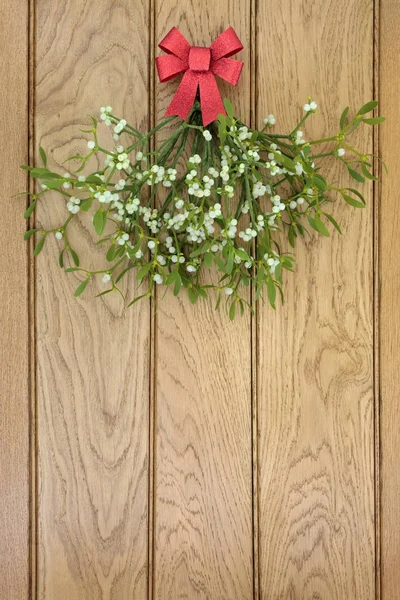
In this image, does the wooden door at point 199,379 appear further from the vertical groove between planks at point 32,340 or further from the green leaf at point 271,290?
the green leaf at point 271,290

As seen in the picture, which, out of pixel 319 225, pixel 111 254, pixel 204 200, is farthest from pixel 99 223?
pixel 319 225

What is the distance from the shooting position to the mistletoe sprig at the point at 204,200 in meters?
1.04

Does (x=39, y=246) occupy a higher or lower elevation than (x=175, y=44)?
lower

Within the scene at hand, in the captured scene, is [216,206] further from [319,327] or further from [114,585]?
[114,585]

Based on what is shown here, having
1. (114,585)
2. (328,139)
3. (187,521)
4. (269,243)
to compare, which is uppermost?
(328,139)

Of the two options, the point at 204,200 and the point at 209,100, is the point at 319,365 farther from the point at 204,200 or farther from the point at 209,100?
the point at 209,100

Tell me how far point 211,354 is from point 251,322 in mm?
97

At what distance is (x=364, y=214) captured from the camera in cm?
121

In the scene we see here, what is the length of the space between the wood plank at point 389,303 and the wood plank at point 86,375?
1.49ft

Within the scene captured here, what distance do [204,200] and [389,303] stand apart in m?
0.43

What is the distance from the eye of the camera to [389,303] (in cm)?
121

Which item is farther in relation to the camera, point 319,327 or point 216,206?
point 319,327

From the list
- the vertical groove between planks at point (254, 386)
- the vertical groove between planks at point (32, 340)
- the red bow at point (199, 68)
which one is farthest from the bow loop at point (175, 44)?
the vertical groove between planks at point (32, 340)

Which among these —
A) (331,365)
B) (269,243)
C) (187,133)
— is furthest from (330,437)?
(187,133)
